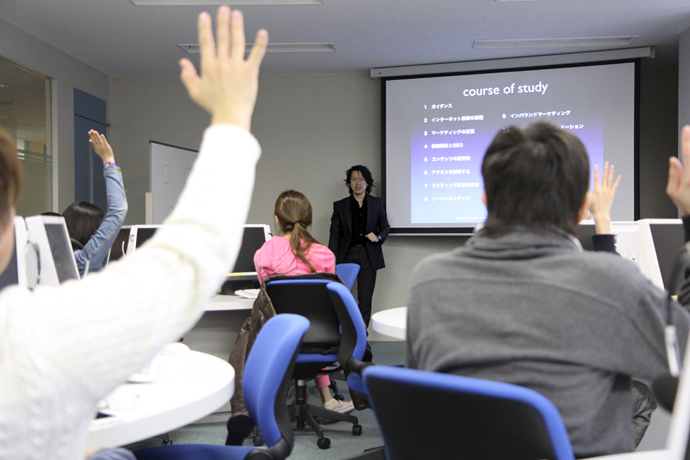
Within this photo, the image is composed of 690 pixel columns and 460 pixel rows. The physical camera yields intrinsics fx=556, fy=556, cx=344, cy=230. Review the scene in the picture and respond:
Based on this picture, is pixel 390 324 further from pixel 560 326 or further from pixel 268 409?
pixel 560 326

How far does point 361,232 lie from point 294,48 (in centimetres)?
185

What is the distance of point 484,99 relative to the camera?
5.38m

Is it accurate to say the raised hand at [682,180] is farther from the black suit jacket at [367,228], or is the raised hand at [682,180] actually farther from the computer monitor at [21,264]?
the black suit jacket at [367,228]

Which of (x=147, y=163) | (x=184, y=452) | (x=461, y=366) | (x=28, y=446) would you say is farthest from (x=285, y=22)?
(x=28, y=446)

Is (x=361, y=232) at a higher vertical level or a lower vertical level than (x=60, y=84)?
lower

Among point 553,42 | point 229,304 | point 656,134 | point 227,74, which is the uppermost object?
point 553,42

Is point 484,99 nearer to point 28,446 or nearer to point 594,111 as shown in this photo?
point 594,111

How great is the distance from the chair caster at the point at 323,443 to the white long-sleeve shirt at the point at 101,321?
7.99 ft

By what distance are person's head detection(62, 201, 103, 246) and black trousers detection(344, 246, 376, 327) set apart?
2900 millimetres

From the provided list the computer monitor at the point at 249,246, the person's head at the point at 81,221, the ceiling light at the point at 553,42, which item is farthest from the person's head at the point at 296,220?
the ceiling light at the point at 553,42

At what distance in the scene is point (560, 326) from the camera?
942mm

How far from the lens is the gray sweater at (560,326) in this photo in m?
0.93

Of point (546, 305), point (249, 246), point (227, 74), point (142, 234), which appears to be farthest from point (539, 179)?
point (142, 234)

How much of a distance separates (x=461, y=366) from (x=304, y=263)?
1994 mm
